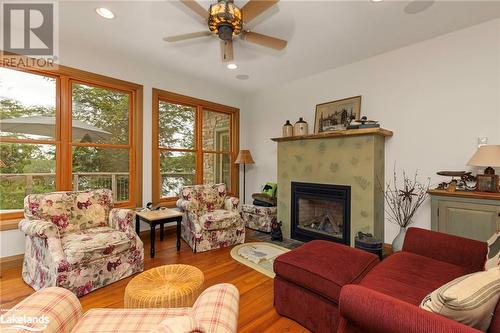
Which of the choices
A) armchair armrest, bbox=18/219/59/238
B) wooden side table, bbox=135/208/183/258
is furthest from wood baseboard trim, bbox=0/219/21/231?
wooden side table, bbox=135/208/183/258

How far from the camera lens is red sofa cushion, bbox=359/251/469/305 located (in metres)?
1.32

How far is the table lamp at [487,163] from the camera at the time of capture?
206 centimetres

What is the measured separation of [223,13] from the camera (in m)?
1.87

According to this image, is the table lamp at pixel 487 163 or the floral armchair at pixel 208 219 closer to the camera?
the table lamp at pixel 487 163

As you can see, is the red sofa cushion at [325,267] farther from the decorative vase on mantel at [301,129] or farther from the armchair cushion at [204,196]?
the decorative vase on mantel at [301,129]

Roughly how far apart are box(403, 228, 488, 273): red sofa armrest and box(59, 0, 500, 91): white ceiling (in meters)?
2.08

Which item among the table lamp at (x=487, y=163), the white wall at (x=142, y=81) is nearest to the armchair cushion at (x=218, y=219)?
the white wall at (x=142, y=81)

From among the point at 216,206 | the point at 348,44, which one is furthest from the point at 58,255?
the point at 348,44

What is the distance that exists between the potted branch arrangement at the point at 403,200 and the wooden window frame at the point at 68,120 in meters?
3.54

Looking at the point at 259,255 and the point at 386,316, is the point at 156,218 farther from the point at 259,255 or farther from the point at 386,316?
the point at 386,316

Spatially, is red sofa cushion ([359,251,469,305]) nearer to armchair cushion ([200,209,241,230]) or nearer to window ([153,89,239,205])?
armchair cushion ([200,209,241,230])

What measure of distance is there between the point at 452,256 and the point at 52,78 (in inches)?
178

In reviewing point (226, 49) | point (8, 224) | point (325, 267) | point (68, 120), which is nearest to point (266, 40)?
point (226, 49)

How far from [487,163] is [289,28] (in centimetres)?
228
